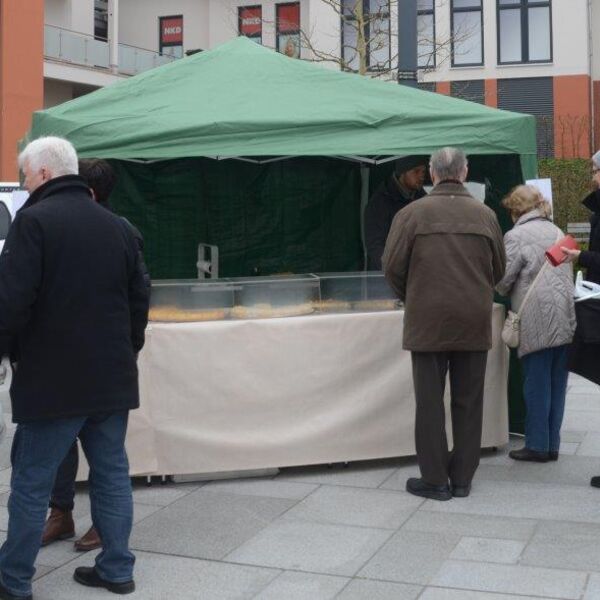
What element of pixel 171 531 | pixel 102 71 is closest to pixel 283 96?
pixel 171 531

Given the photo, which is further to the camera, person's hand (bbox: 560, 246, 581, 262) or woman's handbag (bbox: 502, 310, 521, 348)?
woman's handbag (bbox: 502, 310, 521, 348)

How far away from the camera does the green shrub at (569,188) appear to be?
17109 millimetres

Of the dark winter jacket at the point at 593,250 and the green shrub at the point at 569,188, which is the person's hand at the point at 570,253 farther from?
the green shrub at the point at 569,188

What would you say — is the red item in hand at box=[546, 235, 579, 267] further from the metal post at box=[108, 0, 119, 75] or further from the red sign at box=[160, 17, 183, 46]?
the red sign at box=[160, 17, 183, 46]

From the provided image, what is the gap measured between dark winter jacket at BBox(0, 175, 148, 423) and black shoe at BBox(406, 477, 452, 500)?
2222 mm

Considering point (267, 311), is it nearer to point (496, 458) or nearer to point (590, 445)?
point (496, 458)

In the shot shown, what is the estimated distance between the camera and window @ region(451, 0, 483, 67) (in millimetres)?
33969

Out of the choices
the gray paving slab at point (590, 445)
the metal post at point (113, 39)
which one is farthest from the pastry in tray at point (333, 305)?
the metal post at point (113, 39)

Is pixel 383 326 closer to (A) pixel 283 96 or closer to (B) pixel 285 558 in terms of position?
(A) pixel 283 96

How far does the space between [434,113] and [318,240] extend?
2747 millimetres

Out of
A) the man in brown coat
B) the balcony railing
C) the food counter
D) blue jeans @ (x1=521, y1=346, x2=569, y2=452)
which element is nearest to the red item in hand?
the man in brown coat

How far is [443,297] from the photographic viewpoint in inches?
221

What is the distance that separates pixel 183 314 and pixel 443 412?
5.19 ft

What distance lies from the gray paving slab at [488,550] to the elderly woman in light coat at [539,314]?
168 centimetres
